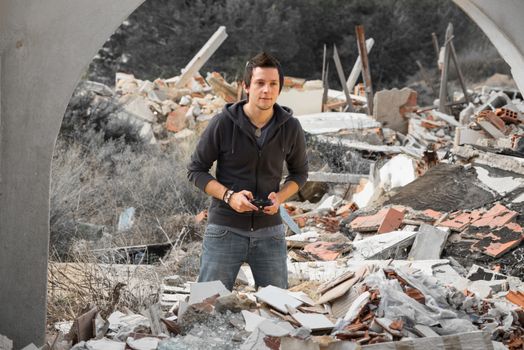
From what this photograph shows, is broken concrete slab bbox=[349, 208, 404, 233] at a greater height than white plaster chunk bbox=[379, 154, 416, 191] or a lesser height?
lesser

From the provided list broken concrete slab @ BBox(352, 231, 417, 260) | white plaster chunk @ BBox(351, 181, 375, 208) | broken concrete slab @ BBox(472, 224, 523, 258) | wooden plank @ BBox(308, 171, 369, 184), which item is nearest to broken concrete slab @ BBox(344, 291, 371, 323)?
broken concrete slab @ BBox(352, 231, 417, 260)

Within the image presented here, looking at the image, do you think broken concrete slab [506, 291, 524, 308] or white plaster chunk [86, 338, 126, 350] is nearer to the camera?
white plaster chunk [86, 338, 126, 350]

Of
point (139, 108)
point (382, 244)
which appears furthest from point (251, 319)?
point (139, 108)

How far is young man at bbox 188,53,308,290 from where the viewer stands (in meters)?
4.62

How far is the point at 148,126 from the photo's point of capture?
1584cm

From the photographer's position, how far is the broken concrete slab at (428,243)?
7.81 meters

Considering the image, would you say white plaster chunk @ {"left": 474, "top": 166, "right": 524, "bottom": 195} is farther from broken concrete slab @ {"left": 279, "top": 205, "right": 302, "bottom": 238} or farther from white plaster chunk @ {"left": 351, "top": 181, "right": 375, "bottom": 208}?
broken concrete slab @ {"left": 279, "top": 205, "right": 302, "bottom": 238}

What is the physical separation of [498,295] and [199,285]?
2.65m

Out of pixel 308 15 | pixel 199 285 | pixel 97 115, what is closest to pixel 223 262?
pixel 199 285

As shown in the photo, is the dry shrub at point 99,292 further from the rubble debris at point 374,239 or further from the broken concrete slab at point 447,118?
the broken concrete slab at point 447,118

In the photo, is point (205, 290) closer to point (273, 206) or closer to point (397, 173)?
point (273, 206)

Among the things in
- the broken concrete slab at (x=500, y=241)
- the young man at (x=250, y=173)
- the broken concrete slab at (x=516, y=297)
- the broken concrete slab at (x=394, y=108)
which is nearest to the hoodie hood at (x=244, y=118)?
the young man at (x=250, y=173)

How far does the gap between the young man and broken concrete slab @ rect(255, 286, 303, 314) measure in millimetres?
331

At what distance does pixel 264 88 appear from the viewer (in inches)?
181
